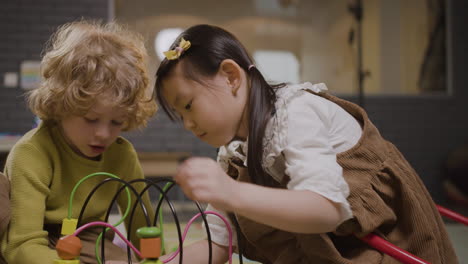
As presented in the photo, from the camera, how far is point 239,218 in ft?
2.85

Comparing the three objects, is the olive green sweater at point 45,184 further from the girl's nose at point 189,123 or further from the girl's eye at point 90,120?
the girl's nose at point 189,123

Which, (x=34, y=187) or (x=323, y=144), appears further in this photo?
(x=34, y=187)

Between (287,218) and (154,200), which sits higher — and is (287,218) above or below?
above

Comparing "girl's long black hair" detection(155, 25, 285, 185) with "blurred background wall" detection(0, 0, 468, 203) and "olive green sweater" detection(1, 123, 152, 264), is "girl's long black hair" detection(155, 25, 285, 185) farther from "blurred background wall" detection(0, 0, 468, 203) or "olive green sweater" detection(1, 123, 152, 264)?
"blurred background wall" detection(0, 0, 468, 203)

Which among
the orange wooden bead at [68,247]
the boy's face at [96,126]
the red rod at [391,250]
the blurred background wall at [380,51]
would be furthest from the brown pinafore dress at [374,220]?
the blurred background wall at [380,51]

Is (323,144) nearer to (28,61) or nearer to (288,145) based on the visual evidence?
(288,145)

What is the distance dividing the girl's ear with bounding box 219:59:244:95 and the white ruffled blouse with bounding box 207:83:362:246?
7 centimetres

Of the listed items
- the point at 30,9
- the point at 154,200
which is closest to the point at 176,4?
the point at 30,9

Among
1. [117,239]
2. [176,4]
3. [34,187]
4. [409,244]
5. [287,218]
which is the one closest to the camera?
[287,218]

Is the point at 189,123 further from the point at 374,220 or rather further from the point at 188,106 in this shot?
the point at 374,220

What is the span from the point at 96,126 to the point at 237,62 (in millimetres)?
320

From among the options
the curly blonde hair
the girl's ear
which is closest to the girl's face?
the girl's ear

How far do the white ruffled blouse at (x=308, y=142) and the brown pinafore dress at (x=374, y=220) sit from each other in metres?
0.03

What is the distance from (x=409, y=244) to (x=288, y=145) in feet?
0.87
